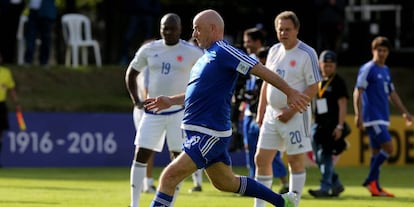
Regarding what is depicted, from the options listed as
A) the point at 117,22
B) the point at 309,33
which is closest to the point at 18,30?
the point at 117,22

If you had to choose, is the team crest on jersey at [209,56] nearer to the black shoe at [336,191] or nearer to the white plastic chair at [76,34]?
the black shoe at [336,191]

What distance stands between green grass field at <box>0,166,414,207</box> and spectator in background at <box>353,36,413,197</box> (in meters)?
0.49

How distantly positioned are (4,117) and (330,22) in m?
8.75

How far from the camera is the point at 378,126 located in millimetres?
18266

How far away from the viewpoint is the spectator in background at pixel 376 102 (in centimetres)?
1811

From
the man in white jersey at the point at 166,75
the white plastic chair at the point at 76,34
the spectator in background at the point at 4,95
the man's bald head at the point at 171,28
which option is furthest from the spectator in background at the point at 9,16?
the man's bald head at the point at 171,28

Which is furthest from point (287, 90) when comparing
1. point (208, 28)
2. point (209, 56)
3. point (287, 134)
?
point (287, 134)

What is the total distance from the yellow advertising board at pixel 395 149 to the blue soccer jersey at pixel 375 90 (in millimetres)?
7804

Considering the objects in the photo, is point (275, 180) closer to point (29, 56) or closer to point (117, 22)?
point (29, 56)

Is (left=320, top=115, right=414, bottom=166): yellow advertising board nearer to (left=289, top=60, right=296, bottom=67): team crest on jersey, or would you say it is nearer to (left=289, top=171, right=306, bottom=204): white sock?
(left=289, top=171, right=306, bottom=204): white sock

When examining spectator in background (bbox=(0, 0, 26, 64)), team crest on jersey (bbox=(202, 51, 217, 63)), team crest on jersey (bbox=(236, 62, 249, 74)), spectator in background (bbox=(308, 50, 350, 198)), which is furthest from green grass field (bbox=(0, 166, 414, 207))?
spectator in background (bbox=(0, 0, 26, 64))

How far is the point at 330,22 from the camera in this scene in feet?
96.2

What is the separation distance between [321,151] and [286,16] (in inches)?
168

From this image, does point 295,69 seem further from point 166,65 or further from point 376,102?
point 376,102
